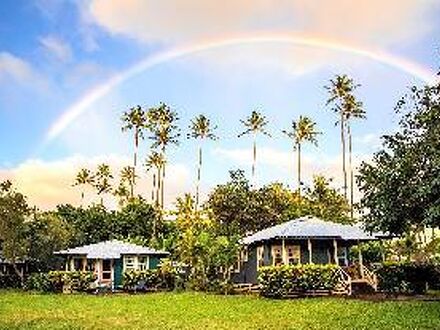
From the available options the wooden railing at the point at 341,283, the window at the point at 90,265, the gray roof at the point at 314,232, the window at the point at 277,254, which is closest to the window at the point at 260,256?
the window at the point at 277,254

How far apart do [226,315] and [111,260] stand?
1021 inches

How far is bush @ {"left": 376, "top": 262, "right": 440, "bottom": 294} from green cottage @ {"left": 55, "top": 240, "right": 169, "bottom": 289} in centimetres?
1961

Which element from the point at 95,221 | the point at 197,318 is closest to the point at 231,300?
the point at 197,318

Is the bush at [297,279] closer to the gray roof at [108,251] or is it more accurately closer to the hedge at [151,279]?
the hedge at [151,279]

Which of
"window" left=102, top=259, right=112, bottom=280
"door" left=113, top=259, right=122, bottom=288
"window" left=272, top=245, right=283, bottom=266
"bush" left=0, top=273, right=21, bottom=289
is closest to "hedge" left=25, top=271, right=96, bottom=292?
"window" left=102, top=259, right=112, bottom=280

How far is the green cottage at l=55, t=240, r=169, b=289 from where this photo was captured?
47938 millimetres

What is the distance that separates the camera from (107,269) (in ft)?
162

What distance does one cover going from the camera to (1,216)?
4831cm

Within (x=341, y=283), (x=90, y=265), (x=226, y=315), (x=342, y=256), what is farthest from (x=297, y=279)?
(x=90, y=265)

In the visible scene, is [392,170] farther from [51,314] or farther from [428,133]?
[51,314]

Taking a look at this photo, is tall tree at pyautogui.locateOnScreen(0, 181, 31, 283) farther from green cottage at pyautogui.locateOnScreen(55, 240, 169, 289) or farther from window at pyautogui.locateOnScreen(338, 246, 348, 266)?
window at pyautogui.locateOnScreen(338, 246, 348, 266)

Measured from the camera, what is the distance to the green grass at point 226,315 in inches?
822

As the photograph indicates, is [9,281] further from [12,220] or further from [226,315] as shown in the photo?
[226,315]

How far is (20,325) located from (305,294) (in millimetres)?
18128
